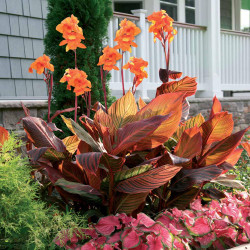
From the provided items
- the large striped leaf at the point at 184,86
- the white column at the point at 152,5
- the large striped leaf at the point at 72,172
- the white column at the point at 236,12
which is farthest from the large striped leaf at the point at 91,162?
the white column at the point at 236,12

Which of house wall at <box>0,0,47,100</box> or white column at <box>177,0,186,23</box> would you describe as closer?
house wall at <box>0,0,47,100</box>

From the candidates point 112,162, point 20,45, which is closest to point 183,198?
point 112,162

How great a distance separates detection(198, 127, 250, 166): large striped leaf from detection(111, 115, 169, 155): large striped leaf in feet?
1.82

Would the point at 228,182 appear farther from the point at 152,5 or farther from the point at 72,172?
the point at 152,5

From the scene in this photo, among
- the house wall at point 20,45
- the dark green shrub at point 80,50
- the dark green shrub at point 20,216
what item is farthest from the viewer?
the house wall at point 20,45

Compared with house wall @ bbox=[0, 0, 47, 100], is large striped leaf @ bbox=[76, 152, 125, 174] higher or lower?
lower

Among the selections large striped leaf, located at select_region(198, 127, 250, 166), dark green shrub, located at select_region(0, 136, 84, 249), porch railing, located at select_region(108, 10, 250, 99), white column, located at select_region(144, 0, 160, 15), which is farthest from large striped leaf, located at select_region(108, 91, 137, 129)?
white column, located at select_region(144, 0, 160, 15)

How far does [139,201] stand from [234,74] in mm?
6394

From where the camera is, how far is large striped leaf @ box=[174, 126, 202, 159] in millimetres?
2090

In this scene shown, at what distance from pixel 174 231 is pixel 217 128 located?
70 centimetres

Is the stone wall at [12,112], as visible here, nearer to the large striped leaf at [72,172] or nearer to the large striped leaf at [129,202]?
the large striped leaf at [72,172]

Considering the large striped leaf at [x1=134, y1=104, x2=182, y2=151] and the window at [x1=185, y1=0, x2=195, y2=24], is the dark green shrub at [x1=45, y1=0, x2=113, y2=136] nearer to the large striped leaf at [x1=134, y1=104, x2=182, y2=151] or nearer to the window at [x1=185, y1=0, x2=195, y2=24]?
the large striped leaf at [x1=134, y1=104, x2=182, y2=151]

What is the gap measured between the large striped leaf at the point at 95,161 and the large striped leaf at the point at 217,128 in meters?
0.61

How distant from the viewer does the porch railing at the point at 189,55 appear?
5984 mm
